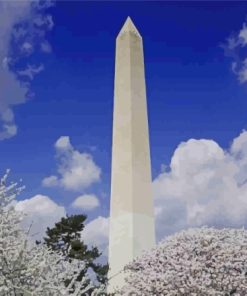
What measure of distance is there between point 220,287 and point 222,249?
1270mm

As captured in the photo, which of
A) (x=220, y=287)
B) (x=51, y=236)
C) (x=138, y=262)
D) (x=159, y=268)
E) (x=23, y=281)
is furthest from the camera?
(x=51, y=236)

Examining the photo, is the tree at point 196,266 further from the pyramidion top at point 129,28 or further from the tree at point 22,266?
the pyramidion top at point 129,28

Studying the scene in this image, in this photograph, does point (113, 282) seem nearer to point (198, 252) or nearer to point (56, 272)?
point (198, 252)

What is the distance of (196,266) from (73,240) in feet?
27.7

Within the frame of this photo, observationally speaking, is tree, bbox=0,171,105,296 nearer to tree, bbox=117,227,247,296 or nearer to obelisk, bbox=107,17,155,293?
tree, bbox=117,227,247,296

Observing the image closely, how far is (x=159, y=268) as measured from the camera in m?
17.3

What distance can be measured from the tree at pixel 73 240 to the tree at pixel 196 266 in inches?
199

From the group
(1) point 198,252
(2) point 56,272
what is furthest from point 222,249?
(2) point 56,272

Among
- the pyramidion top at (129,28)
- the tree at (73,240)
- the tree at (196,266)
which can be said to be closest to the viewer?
the tree at (196,266)

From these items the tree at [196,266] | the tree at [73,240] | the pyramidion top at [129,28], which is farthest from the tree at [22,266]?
the pyramidion top at [129,28]

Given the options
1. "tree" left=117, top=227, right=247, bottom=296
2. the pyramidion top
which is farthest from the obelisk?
"tree" left=117, top=227, right=247, bottom=296

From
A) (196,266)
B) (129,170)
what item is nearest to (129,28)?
(129,170)

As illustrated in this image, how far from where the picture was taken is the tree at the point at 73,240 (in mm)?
23234

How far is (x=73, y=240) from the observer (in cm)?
2364
